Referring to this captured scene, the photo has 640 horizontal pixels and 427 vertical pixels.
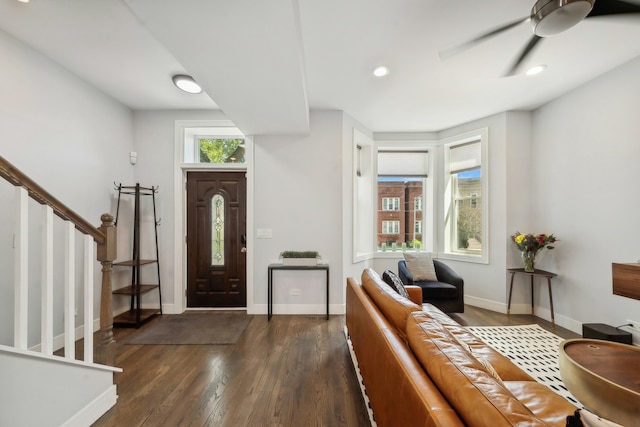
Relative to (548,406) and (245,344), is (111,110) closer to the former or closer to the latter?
(245,344)

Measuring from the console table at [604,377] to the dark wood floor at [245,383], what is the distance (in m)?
1.24

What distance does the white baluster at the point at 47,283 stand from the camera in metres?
1.52

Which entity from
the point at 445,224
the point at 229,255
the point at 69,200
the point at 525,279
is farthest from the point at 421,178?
the point at 69,200

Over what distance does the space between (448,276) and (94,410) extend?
3.87 meters

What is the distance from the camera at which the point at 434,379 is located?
0.99m

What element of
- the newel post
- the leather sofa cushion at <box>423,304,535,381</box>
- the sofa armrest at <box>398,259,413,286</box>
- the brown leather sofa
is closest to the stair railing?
Result: the newel post

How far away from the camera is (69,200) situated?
113 inches

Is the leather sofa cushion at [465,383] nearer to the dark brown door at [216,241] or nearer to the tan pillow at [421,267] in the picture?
the tan pillow at [421,267]

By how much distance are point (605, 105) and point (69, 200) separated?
5951 mm

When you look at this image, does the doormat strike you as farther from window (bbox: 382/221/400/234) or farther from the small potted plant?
the small potted plant

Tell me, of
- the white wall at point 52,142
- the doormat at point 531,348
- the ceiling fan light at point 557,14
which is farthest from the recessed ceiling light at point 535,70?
the white wall at point 52,142

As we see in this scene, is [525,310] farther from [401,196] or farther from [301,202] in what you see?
[301,202]

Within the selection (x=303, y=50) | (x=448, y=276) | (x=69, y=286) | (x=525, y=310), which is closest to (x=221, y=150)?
(x=303, y=50)

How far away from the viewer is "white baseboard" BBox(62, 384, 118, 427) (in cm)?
162
